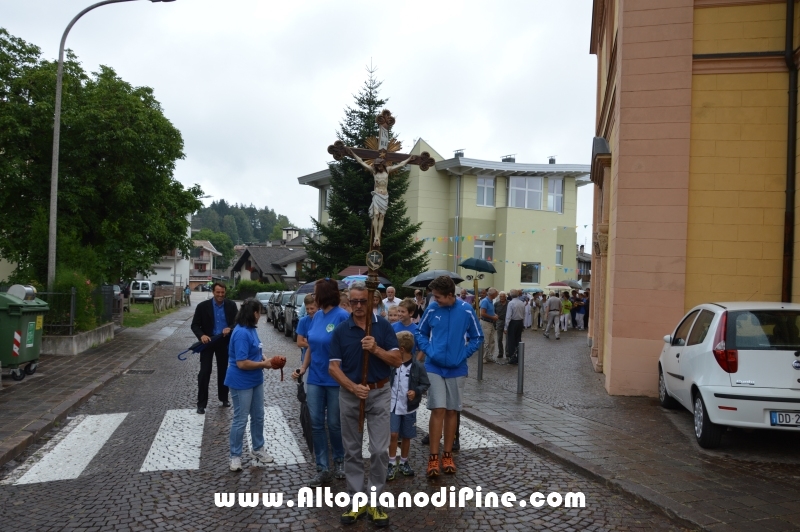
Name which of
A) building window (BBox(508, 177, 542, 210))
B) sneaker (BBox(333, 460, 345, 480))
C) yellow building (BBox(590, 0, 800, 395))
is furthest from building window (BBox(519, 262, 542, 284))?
sneaker (BBox(333, 460, 345, 480))

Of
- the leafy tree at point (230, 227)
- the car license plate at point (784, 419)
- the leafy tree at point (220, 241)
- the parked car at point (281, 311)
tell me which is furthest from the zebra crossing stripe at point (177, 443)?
the leafy tree at point (230, 227)

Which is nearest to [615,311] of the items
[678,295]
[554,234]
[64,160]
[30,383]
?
[678,295]

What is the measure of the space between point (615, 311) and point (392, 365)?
21.2 ft

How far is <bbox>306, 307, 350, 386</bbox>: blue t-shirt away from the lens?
5.71 metres

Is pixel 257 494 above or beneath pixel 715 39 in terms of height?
beneath

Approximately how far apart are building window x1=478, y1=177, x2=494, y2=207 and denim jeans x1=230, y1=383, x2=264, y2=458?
2810 cm

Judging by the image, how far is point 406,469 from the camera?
6109 millimetres

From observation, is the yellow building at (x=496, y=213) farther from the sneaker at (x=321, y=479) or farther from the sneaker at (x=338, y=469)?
the sneaker at (x=321, y=479)

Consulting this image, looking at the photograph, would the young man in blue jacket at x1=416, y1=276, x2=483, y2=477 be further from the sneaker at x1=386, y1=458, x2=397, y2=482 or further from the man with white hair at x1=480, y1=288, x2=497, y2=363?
the man with white hair at x1=480, y1=288, x2=497, y2=363

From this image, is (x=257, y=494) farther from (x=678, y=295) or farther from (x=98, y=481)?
(x=678, y=295)

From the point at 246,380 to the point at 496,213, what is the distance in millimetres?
28431

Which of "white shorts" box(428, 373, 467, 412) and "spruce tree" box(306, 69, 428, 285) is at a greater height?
"spruce tree" box(306, 69, 428, 285)

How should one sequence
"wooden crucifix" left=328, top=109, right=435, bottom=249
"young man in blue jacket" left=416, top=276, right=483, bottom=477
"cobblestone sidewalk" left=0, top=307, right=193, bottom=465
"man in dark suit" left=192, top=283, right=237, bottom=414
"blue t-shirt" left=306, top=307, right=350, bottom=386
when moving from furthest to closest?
"man in dark suit" left=192, top=283, right=237, bottom=414
"cobblestone sidewalk" left=0, top=307, right=193, bottom=465
"wooden crucifix" left=328, top=109, right=435, bottom=249
"young man in blue jacket" left=416, top=276, right=483, bottom=477
"blue t-shirt" left=306, top=307, right=350, bottom=386

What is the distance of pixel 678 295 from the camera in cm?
1020
